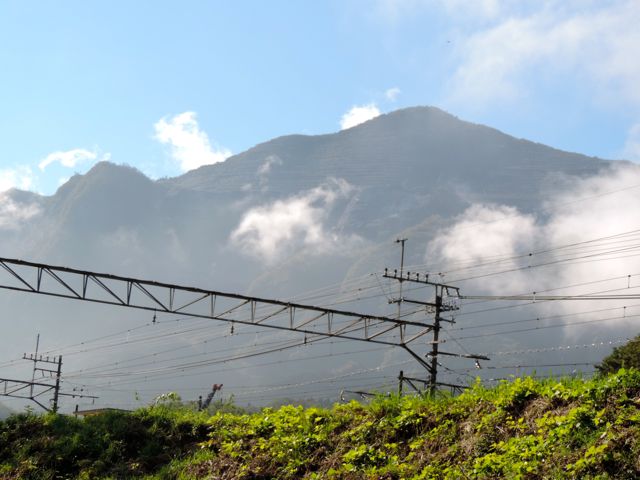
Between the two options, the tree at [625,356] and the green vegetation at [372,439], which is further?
the tree at [625,356]

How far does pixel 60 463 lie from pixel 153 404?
9.00 ft

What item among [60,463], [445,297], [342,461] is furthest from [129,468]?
[445,297]

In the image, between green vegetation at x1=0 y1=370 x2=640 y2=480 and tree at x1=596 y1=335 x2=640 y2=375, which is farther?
tree at x1=596 y1=335 x2=640 y2=375

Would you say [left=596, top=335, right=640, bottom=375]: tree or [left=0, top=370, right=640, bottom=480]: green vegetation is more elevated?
[left=0, top=370, right=640, bottom=480]: green vegetation

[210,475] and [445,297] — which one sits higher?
[445,297]

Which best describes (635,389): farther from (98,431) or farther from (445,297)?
(445,297)

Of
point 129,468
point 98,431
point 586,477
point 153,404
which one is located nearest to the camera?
point 586,477

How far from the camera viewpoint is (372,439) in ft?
40.1

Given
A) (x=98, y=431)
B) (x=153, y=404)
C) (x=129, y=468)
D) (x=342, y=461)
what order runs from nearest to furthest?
Answer: 1. (x=342, y=461)
2. (x=129, y=468)
3. (x=98, y=431)
4. (x=153, y=404)

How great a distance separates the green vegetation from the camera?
968cm

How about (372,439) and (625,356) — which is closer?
(372,439)

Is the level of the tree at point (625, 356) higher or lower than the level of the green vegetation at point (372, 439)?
lower

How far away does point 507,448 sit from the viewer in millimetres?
10227

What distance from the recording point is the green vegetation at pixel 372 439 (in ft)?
31.8
